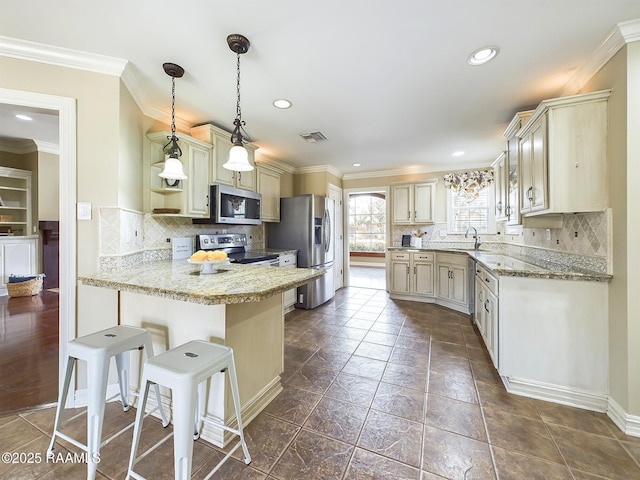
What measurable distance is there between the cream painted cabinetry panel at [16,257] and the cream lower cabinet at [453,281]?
720 centimetres

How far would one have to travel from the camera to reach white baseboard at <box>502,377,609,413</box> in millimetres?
1790

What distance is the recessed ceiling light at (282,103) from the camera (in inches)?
96.6

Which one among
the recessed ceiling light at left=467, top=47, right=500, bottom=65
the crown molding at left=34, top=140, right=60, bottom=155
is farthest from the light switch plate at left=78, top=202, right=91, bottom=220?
the crown molding at left=34, top=140, right=60, bottom=155

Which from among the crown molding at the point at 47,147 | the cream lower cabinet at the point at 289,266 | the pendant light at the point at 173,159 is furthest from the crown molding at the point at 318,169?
the crown molding at the point at 47,147

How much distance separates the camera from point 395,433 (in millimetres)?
1596

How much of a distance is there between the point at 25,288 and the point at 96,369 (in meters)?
4.79

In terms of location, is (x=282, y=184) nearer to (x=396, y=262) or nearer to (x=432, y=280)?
(x=396, y=262)

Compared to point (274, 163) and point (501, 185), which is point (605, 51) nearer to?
point (501, 185)

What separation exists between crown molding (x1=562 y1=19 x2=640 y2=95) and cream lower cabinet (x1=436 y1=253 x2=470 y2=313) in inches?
91.9

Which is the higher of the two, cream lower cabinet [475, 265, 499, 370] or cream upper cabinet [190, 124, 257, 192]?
cream upper cabinet [190, 124, 257, 192]

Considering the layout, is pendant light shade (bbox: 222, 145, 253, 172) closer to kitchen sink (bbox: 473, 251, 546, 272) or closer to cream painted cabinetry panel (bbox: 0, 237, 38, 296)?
kitchen sink (bbox: 473, 251, 546, 272)

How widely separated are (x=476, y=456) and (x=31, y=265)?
23.0 feet

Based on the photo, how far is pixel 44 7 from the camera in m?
1.42

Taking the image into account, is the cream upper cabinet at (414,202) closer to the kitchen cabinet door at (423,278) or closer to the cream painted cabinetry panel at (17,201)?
the kitchen cabinet door at (423,278)
